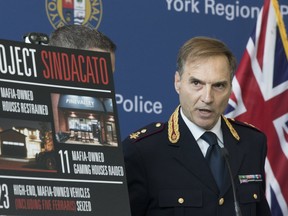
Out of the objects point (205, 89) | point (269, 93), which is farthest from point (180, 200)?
point (269, 93)

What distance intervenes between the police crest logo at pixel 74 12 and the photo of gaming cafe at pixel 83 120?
167cm

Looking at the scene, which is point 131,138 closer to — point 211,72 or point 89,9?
point 211,72

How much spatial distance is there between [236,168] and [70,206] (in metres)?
0.87

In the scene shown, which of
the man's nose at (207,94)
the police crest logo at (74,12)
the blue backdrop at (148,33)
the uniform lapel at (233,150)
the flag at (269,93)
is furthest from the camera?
the flag at (269,93)

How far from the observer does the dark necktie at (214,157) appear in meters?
3.90

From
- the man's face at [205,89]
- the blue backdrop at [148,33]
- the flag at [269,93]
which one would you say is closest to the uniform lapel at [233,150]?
the man's face at [205,89]

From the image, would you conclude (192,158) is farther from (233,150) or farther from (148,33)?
(148,33)

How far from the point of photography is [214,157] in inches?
154

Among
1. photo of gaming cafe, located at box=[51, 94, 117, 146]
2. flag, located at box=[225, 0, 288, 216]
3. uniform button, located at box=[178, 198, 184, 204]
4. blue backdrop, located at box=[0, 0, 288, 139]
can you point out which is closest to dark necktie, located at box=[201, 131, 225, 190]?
uniform button, located at box=[178, 198, 184, 204]

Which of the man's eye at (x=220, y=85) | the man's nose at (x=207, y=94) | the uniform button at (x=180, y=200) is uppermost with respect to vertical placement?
the man's eye at (x=220, y=85)

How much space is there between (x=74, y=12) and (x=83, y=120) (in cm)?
179

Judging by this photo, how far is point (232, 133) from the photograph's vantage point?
403 cm

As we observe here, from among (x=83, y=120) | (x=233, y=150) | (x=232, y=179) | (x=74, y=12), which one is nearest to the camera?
(x=83, y=120)

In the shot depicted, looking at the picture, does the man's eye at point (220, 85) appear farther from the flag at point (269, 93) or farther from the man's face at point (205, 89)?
the flag at point (269, 93)
